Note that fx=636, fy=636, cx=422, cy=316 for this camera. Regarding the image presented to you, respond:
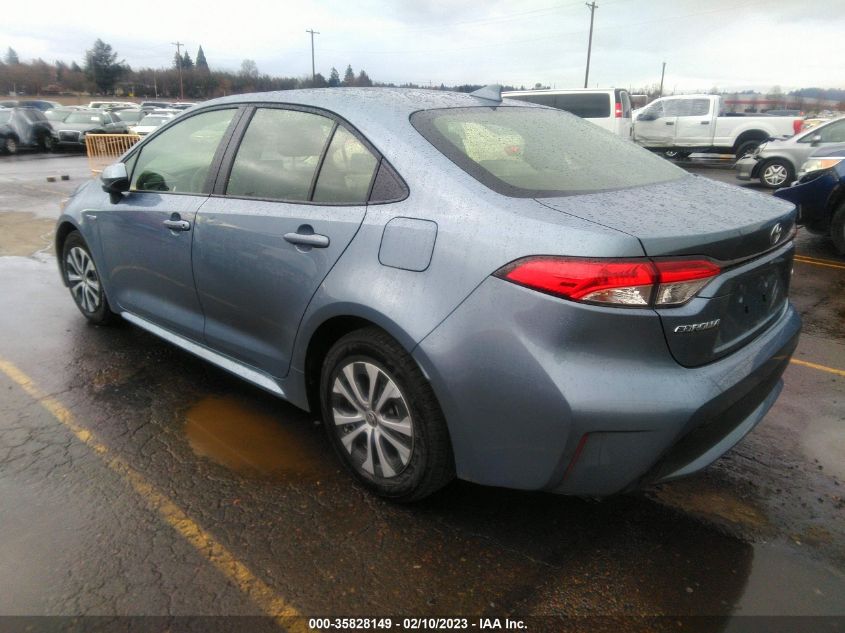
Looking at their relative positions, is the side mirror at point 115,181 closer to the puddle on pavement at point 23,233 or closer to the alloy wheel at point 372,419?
the alloy wheel at point 372,419

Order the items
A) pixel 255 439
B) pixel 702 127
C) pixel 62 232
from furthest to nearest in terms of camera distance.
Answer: pixel 702 127 → pixel 62 232 → pixel 255 439

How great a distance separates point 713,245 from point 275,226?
5.89 ft

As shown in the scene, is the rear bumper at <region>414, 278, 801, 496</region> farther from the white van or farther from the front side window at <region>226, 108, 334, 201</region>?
the white van

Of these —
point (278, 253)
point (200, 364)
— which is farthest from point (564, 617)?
point (200, 364)

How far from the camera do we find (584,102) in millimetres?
17016

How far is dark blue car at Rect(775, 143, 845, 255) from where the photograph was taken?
7.01m

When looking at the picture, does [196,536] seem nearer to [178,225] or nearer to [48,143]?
[178,225]

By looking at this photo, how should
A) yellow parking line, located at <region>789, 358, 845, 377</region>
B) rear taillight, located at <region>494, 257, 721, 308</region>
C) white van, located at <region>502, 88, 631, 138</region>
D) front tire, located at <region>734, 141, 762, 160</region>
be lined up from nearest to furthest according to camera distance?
rear taillight, located at <region>494, 257, 721, 308</region>, yellow parking line, located at <region>789, 358, 845, 377</region>, white van, located at <region>502, 88, 631, 138</region>, front tire, located at <region>734, 141, 762, 160</region>

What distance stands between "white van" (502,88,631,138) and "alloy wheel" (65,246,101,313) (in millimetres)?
13795

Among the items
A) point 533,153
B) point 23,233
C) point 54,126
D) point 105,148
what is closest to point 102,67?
point 54,126

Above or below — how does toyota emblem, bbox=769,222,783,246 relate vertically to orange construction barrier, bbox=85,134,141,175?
above

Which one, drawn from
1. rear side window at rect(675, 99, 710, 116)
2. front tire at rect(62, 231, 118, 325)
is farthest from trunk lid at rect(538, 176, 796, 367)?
rear side window at rect(675, 99, 710, 116)

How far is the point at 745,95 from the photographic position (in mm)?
35969

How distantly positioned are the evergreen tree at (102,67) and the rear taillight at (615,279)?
3937 inches
